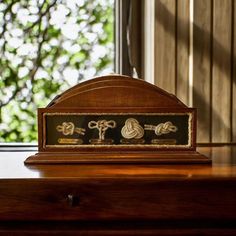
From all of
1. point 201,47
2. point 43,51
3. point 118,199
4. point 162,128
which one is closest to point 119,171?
point 118,199

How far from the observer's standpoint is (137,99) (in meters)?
1.06

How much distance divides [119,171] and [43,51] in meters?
0.73

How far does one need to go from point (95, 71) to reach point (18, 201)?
0.75 m

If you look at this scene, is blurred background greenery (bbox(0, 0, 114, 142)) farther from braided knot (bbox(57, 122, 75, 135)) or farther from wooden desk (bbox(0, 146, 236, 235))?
wooden desk (bbox(0, 146, 236, 235))

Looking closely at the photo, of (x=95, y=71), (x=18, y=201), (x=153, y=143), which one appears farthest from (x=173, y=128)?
(x=95, y=71)

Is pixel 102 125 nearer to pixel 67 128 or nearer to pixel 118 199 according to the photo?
pixel 67 128

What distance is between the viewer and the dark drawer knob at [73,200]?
2.90 ft

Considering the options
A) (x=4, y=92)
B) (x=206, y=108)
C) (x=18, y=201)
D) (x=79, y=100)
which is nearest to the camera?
(x=18, y=201)

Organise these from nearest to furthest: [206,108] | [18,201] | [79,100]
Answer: [18,201], [79,100], [206,108]

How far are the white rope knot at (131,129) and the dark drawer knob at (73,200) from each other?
0.71 feet

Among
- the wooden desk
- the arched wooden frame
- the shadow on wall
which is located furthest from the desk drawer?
the shadow on wall

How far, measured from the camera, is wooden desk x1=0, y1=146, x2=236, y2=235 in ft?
2.90

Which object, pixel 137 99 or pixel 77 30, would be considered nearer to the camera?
pixel 137 99

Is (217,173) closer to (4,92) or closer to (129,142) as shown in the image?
(129,142)
